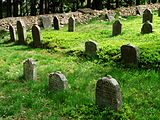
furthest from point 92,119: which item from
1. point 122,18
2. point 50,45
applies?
point 122,18

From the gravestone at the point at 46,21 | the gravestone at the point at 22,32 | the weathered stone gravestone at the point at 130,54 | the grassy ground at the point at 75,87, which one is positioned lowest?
the grassy ground at the point at 75,87

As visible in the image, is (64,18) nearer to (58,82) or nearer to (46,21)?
Answer: (46,21)

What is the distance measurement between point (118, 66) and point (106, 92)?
12.1 ft

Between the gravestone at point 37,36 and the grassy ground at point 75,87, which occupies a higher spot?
the gravestone at point 37,36

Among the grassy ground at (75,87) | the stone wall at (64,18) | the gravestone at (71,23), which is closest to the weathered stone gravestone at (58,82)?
the grassy ground at (75,87)

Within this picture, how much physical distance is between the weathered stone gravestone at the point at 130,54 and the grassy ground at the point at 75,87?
273 mm

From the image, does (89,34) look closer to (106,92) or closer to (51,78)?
(51,78)

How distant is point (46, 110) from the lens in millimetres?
6301

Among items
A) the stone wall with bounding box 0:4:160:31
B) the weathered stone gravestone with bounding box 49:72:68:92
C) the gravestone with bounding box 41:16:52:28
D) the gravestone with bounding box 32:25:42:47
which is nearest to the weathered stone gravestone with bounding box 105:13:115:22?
the stone wall with bounding box 0:4:160:31

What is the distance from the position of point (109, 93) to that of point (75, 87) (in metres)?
1.95

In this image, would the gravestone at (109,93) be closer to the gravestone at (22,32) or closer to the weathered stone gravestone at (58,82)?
the weathered stone gravestone at (58,82)

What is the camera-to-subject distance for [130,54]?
9.20 metres

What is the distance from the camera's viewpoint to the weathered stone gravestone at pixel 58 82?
724 cm

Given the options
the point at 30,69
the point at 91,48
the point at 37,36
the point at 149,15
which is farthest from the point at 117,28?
the point at 30,69
